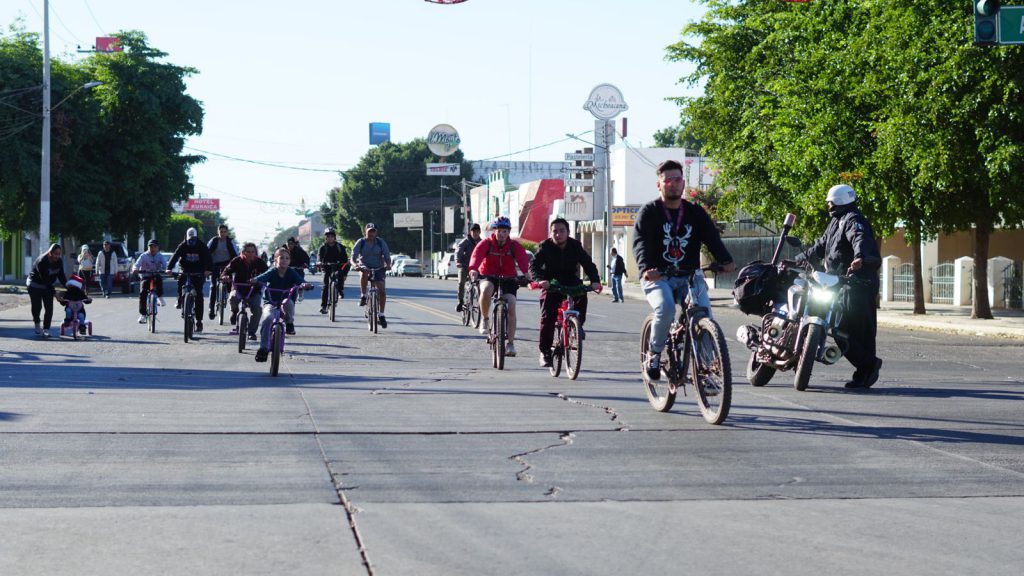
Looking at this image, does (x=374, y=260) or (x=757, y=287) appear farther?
(x=374, y=260)

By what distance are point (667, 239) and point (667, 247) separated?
63 mm

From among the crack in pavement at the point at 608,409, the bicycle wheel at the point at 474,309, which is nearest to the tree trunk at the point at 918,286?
the bicycle wheel at the point at 474,309

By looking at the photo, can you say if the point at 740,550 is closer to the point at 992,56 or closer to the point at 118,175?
the point at 992,56

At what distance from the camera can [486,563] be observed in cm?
511

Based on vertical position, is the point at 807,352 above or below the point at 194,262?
below

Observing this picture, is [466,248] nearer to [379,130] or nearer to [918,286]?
[918,286]

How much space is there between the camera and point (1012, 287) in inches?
1330

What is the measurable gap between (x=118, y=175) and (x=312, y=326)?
32.9m

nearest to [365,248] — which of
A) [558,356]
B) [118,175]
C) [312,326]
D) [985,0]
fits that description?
[312,326]


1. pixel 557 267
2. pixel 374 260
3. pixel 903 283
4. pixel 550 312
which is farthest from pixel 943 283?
pixel 557 267

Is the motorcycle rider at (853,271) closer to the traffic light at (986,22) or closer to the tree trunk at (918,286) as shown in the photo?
the traffic light at (986,22)

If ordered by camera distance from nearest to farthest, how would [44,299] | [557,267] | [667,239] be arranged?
[667,239], [557,267], [44,299]

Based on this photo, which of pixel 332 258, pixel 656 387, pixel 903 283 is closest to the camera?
pixel 656 387

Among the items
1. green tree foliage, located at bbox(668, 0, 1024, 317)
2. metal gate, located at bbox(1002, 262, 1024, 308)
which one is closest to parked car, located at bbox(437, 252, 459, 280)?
green tree foliage, located at bbox(668, 0, 1024, 317)
